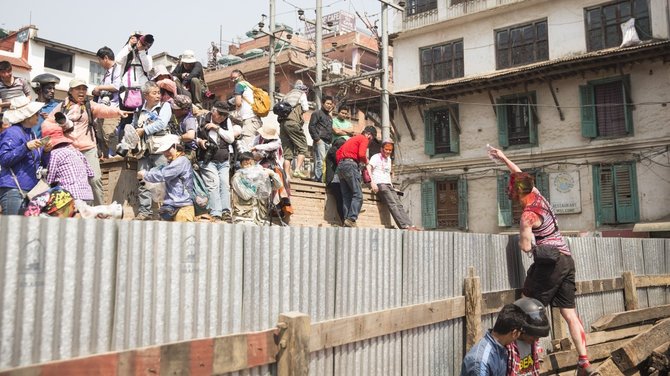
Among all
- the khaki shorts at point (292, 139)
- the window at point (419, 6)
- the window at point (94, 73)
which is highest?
the window at point (94, 73)

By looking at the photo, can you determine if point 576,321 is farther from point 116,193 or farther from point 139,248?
point 116,193

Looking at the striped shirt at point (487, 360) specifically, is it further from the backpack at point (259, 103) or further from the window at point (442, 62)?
the window at point (442, 62)

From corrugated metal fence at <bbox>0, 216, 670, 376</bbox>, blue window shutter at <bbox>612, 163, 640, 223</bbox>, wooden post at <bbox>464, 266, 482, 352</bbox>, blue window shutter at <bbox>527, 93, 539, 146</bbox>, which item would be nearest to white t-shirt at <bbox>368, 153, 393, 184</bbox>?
corrugated metal fence at <bbox>0, 216, 670, 376</bbox>

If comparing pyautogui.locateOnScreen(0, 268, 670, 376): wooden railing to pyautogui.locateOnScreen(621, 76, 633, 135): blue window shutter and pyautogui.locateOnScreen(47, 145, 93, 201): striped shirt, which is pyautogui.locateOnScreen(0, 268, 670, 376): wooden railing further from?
pyautogui.locateOnScreen(621, 76, 633, 135): blue window shutter

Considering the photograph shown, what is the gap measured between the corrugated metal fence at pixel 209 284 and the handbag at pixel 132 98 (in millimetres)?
4789

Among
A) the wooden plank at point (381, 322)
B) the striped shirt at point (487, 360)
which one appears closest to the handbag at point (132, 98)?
the wooden plank at point (381, 322)

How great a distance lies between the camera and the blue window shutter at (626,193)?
2147cm

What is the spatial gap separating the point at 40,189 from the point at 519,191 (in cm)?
522

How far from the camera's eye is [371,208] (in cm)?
1233

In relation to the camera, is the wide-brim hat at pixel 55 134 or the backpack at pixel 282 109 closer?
the wide-brim hat at pixel 55 134

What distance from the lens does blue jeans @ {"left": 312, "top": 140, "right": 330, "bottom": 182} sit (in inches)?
462

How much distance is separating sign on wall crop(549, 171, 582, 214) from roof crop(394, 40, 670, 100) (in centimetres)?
415

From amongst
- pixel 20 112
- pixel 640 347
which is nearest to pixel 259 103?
pixel 20 112

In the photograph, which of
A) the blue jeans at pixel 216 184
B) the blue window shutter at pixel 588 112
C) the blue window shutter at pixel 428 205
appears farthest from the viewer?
the blue window shutter at pixel 428 205
